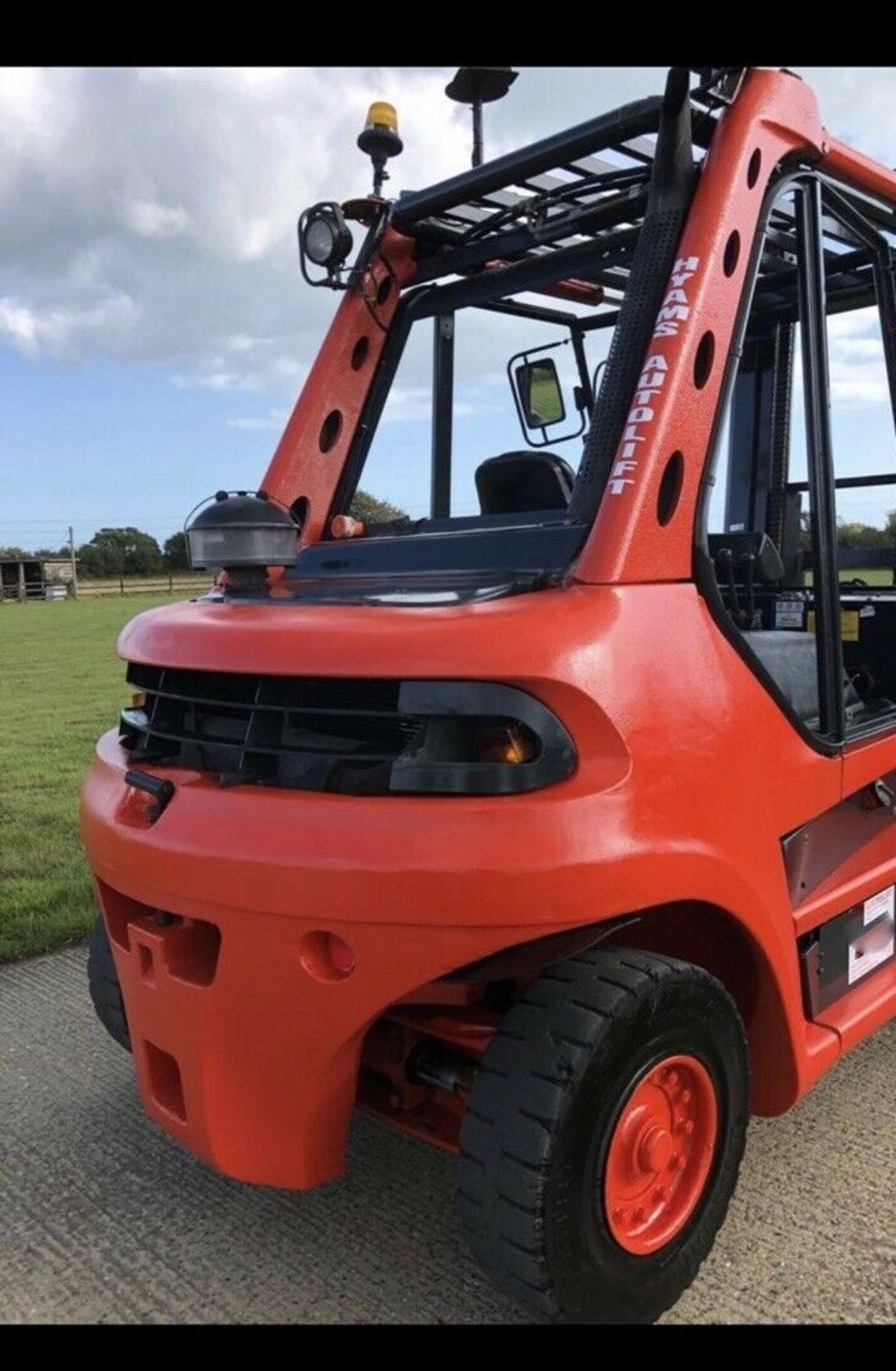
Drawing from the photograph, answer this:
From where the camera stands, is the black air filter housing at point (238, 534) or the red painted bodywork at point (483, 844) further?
the black air filter housing at point (238, 534)

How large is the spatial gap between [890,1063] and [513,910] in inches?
87.1

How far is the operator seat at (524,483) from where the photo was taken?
10.9 ft

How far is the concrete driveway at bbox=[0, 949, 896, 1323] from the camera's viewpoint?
2.52 meters

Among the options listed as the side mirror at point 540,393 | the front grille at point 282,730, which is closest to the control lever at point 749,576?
Result: the front grille at point 282,730

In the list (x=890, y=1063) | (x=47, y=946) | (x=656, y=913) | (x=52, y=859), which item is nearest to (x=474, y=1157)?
(x=656, y=913)

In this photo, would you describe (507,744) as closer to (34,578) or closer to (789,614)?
(789,614)

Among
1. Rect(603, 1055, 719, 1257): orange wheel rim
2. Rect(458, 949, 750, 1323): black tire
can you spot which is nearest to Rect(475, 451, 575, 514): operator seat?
Rect(458, 949, 750, 1323): black tire

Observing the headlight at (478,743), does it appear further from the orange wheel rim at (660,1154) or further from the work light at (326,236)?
the work light at (326,236)

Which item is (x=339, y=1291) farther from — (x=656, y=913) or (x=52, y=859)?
(x=52, y=859)

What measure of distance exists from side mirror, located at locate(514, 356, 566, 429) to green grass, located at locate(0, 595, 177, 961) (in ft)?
9.92

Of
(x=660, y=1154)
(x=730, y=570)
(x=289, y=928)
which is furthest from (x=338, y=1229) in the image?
Answer: (x=730, y=570)

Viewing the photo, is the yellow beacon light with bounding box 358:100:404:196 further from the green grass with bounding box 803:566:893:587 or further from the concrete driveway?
the concrete driveway
